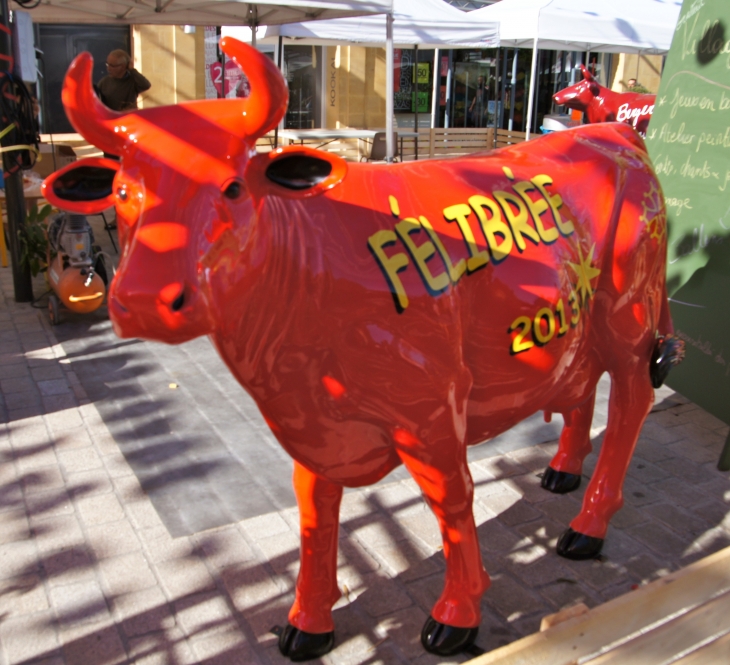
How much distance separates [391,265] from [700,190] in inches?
128

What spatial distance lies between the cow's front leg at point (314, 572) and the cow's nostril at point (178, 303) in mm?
1137

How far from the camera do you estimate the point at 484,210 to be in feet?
8.34

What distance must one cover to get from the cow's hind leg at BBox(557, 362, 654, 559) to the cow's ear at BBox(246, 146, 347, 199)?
6.11 feet

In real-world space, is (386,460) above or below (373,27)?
below

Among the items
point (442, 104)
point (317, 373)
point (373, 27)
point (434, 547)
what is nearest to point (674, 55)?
point (434, 547)

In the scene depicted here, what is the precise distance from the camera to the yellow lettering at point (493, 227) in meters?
2.50

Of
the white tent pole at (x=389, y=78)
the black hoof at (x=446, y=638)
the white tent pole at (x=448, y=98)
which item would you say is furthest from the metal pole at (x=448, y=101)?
the black hoof at (x=446, y=638)

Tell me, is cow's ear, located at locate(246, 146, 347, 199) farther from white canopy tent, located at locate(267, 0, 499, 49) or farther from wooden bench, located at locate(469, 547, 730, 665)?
white canopy tent, located at locate(267, 0, 499, 49)

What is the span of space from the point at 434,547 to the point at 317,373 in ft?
5.17

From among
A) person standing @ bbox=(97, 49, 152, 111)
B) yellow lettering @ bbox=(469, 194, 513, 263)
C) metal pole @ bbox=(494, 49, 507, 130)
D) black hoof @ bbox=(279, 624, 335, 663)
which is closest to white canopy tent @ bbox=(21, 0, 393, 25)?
person standing @ bbox=(97, 49, 152, 111)

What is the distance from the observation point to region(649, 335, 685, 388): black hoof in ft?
10.6

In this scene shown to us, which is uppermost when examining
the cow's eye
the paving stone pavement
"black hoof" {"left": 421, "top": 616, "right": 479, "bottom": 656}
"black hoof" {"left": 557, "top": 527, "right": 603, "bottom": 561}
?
the cow's eye

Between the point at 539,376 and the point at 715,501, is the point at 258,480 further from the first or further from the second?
the point at 715,501

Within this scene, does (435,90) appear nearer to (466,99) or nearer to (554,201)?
(466,99)
